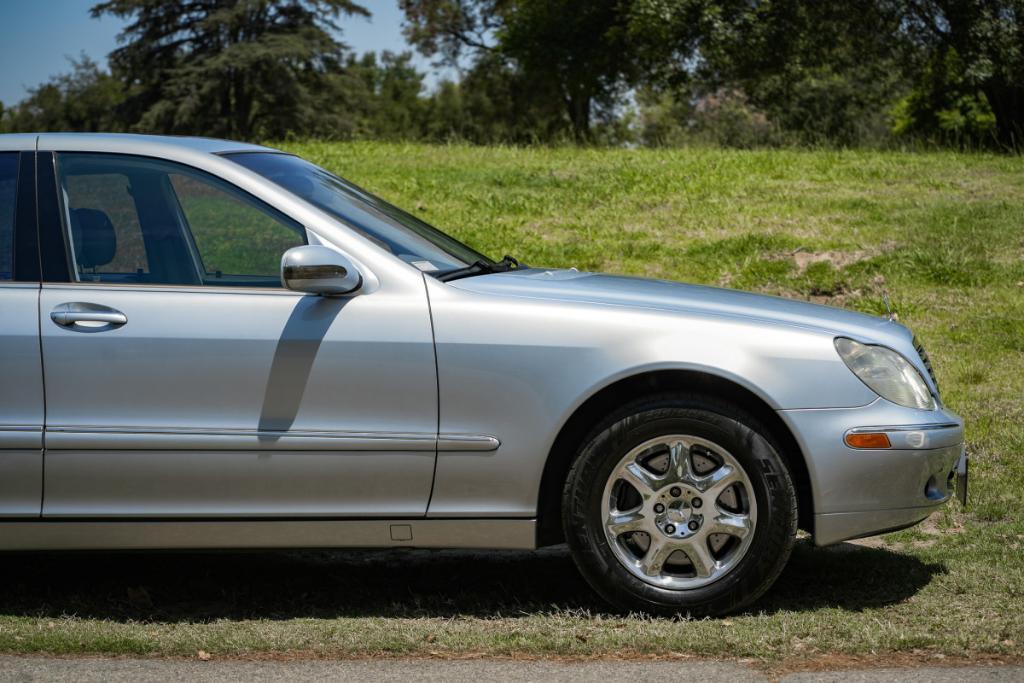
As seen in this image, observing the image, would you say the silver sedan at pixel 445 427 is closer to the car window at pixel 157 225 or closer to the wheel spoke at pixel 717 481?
the wheel spoke at pixel 717 481

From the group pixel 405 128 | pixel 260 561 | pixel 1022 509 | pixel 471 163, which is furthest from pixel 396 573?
pixel 405 128

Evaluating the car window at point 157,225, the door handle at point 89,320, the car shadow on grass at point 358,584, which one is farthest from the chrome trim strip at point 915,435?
the door handle at point 89,320

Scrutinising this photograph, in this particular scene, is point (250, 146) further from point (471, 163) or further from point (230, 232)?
point (471, 163)

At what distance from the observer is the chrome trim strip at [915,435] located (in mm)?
4227

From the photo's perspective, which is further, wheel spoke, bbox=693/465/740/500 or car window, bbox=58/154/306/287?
car window, bbox=58/154/306/287

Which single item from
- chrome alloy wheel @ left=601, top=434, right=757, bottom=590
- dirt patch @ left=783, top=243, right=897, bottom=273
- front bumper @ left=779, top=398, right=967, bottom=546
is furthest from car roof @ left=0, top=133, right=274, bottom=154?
dirt patch @ left=783, top=243, right=897, bottom=273

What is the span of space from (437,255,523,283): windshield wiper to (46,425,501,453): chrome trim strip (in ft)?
2.02

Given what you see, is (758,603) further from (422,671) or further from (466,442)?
(422,671)

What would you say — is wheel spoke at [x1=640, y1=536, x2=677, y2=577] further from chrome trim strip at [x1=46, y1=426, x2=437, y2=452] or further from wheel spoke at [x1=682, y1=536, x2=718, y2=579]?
chrome trim strip at [x1=46, y1=426, x2=437, y2=452]

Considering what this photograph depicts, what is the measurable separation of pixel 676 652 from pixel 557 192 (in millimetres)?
10156

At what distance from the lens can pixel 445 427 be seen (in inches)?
168

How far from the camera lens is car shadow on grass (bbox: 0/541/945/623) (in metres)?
4.59

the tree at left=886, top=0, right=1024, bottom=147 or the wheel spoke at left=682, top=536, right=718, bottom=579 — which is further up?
the tree at left=886, top=0, right=1024, bottom=147

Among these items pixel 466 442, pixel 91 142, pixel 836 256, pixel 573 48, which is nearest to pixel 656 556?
pixel 466 442
